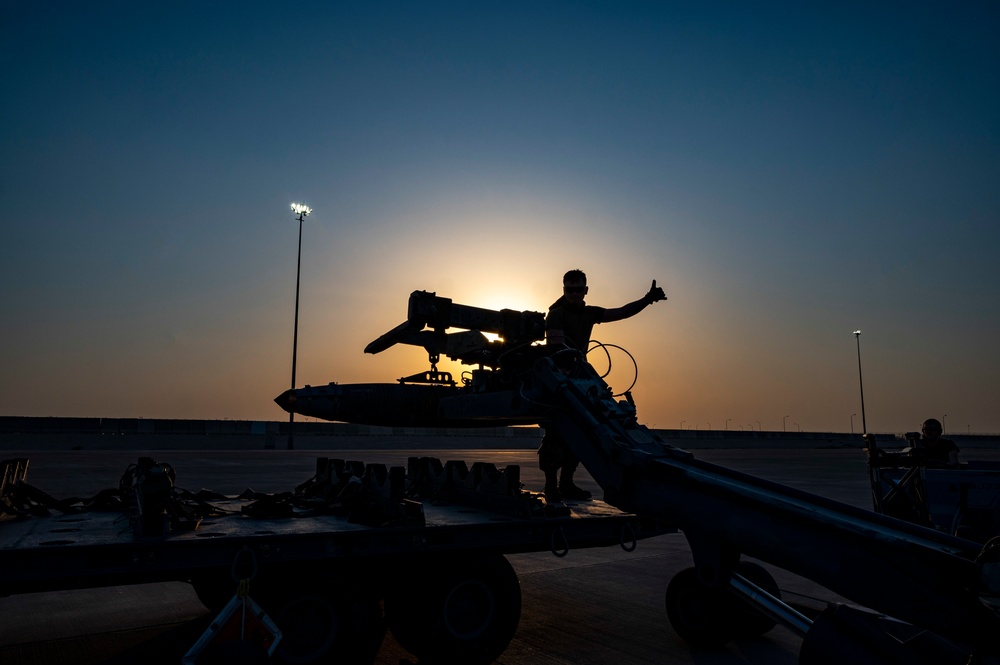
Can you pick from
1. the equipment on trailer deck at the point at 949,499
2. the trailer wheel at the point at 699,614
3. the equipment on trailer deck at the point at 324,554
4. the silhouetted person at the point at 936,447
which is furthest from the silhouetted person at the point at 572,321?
the silhouetted person at the point at 936,447

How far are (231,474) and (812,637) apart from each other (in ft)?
61.9

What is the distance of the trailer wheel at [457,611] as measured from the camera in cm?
439

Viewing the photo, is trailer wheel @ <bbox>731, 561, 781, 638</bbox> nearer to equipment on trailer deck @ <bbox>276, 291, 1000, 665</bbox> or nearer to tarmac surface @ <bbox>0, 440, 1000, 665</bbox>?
equipment on trailer deck @ <bbox>276, 291, 1000, 665</bbox>

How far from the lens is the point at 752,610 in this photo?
17.7 ft

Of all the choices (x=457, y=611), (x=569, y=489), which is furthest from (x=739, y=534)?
(x=569, y=489)

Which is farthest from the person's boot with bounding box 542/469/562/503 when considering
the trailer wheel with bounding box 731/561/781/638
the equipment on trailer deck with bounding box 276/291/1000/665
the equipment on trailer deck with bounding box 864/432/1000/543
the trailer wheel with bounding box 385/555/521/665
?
the equipment on trailer deck with bounding box 864/432/1000/543

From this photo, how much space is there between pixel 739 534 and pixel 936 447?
6762mm

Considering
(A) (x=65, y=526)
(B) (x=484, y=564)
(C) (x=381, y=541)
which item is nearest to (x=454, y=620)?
(B) (x=484, y=564)

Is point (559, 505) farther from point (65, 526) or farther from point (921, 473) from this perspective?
point (921, 473)

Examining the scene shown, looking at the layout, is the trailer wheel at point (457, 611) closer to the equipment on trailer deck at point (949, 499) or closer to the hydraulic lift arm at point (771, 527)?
the hydraulic lift arm at point (771, 527)

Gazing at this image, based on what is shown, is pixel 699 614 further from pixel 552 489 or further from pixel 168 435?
pixel 168 435

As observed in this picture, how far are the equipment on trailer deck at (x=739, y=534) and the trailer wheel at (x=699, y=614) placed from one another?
0.01 meters

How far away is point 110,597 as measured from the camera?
22.1 ft

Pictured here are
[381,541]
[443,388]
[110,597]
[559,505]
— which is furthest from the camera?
[110,597]
